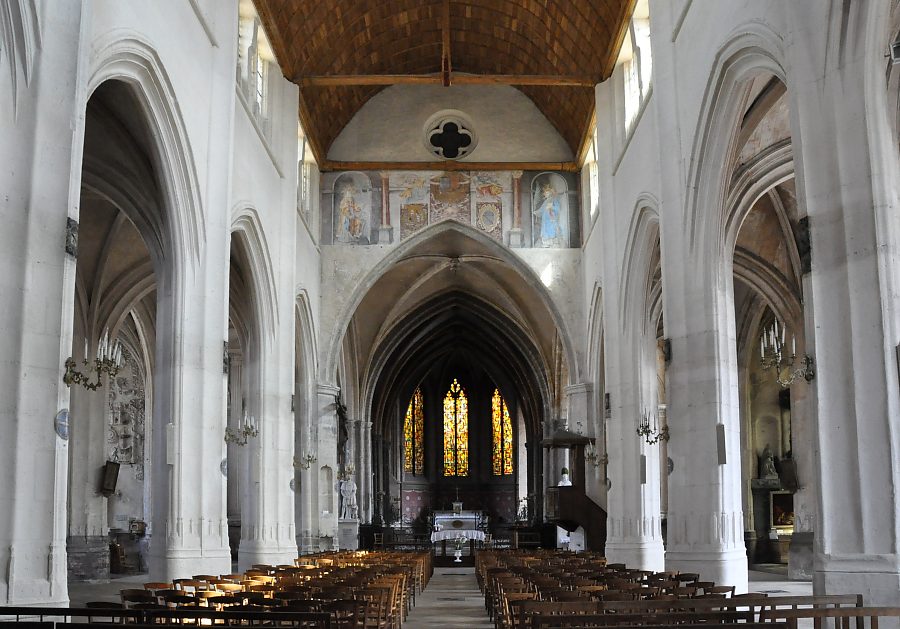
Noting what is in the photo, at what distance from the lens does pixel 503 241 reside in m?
28.3

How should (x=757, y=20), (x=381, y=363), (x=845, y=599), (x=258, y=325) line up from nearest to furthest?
(x=845, y=599) < (x=757, y=20) < (x=258, y=325) < (x=381, y=363)

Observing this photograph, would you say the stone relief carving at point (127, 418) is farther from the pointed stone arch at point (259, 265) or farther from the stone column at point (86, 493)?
the pointed stone arch at point (259, 265)

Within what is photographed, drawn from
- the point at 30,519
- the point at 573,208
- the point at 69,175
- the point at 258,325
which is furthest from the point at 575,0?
the point at 30,519

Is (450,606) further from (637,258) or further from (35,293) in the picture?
(35,293)

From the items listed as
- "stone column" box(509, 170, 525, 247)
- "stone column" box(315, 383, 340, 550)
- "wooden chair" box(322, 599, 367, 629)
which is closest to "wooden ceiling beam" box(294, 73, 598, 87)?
"stone column" box(509, 170, 525, 247)

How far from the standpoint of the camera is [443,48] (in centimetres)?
2434

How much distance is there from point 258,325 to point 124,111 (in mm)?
7388

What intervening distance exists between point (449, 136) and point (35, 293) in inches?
804

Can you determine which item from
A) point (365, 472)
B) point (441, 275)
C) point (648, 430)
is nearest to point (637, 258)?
point (648, 430)

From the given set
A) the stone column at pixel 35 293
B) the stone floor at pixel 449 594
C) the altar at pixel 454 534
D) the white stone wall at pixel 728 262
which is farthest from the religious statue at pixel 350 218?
the stone column at pixel 35 293

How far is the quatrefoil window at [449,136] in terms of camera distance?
29.1 meters

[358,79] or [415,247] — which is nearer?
[358,79]

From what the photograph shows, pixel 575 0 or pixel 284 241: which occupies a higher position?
pixel 575 0

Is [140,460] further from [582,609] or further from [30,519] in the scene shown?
[582,609]
